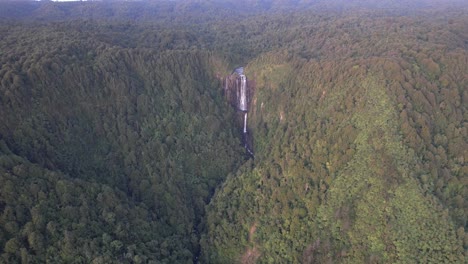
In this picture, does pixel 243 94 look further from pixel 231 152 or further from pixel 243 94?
pixel 231 152

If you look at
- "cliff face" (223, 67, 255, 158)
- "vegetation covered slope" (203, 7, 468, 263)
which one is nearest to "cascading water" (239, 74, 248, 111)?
"cliff face" (223, 67, 255, 158)

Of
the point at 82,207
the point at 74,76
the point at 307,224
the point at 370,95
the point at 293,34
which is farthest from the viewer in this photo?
the point at 293,34

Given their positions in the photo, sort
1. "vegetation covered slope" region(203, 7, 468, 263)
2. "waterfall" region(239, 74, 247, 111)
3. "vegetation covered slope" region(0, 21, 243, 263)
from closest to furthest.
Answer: "vegetation covered slope" region(0, 21, 243, 263) → "vegetation covered slope" region(203, 7, 468, 263) → "waterfall" region(239, 74, 247, 111)

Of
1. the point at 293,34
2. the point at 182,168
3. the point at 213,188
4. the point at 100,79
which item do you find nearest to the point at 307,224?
the point at 213,188

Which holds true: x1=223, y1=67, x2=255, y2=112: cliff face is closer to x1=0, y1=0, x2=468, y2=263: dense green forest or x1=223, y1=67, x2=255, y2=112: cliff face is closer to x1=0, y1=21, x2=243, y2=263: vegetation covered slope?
x1=0, y1=0, x2=468, y2=263: dense green forest

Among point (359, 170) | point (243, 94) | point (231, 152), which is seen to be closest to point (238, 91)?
point (243, 94)

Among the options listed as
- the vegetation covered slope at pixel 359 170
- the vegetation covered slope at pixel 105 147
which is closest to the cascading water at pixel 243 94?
the vegetation covered slope at pixel 105 147

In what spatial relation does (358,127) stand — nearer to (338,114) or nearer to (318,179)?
(338,114)

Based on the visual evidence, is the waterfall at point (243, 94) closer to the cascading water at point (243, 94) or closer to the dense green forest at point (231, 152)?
the cascading water at point (243, 94)
